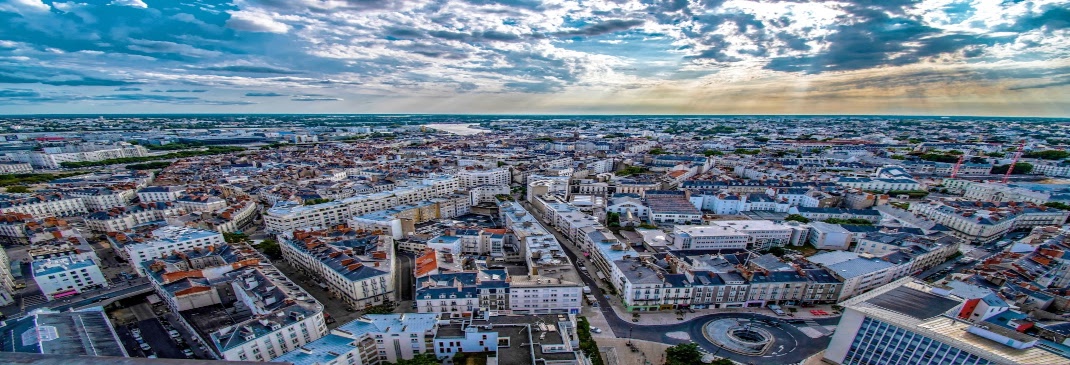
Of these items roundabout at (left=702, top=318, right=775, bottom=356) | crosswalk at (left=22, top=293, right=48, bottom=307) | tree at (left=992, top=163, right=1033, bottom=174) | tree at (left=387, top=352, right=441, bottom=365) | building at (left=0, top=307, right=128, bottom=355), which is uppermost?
tree at (left=992, top=163, right=1033, bottom=174)

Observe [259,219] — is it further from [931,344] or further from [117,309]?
[931,344]

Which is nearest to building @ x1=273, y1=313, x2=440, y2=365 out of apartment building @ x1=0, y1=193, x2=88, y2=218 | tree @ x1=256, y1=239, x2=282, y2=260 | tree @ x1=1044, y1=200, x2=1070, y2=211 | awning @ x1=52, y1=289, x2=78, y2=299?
tree @ x1=256, y1=239, x2=282, y2=260

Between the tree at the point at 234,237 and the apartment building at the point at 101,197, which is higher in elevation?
the apartment building at the point at 101,197

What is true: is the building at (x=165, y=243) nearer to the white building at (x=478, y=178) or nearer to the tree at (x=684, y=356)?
the white building at (x=478, y=178)

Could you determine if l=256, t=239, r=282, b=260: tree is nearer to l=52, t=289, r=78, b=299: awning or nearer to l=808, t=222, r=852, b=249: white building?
l=52, t=289, r=78, b=299: awning

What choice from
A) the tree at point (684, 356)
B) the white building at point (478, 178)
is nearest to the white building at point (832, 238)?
the tree at point (684, 356)

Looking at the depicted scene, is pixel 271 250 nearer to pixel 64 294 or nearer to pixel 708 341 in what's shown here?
pixel 64 294

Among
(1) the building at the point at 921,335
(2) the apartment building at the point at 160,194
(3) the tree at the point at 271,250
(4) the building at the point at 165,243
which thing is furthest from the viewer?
(2) the apartment building at the point at 160,194

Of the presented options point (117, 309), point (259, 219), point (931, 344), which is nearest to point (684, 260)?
point (931, 344)
